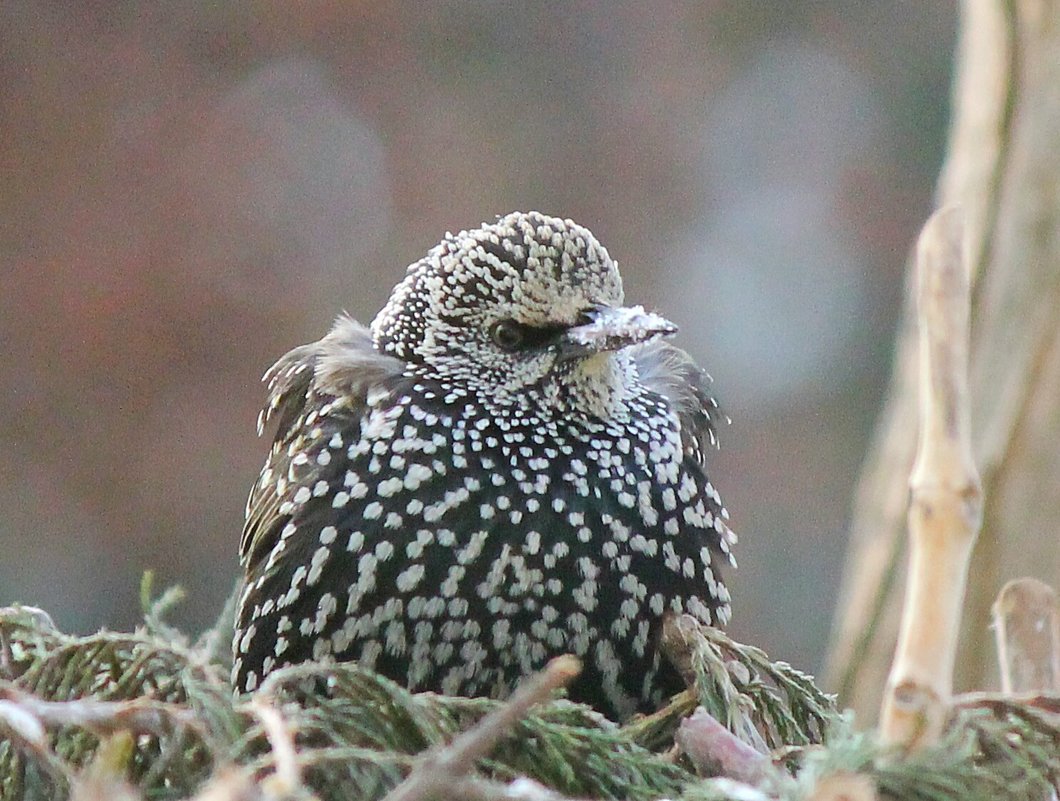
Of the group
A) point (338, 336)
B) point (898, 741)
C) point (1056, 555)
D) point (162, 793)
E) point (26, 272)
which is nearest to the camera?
point (898, 741)

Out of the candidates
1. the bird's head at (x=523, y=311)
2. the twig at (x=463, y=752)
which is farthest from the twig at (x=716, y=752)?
the bird's head at (x=523, y=311)

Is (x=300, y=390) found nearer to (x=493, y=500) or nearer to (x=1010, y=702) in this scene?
(x=493, y=500)

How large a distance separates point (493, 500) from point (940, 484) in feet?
2.58

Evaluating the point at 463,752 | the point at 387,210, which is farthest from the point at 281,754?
the point at 387,210

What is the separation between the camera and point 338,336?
6.55ft

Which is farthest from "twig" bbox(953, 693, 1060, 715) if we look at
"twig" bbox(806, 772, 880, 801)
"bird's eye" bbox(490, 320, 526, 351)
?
"bird's eye" bbox(490, 320, 526, 351)

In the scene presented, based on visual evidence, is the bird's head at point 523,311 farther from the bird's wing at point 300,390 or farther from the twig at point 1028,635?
the twig at point 1028,635

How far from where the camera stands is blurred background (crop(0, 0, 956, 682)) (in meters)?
5.88

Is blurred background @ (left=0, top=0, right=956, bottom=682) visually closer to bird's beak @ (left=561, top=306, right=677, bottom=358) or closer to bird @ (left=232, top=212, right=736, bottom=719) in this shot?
bird @ (left=232, top=212, right=736, bottom=719)

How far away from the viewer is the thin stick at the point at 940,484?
101 cm

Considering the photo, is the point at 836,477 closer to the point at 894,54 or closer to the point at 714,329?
the point at 714,329

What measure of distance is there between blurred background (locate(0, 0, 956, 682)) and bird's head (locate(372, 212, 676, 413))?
3910mm

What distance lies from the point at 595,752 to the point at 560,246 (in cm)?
Answer: 71

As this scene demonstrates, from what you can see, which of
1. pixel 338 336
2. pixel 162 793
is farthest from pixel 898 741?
pixel 338 336
